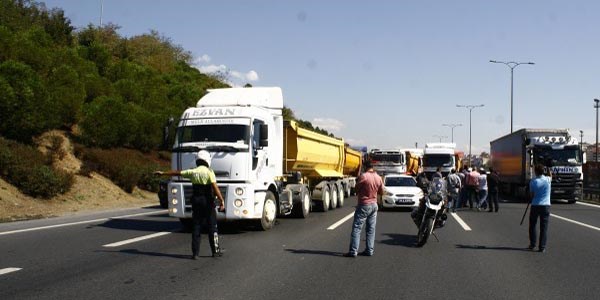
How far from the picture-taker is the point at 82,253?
10422mm

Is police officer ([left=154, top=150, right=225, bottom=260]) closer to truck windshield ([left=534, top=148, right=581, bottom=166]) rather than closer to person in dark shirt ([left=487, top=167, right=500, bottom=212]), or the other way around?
person in dark shirt ([left=487, top=167, right=500, bottom=212])

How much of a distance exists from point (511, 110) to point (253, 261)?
4682 cm

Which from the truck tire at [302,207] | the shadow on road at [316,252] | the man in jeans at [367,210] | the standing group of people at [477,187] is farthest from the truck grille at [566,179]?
the shadow on road at [316,252]

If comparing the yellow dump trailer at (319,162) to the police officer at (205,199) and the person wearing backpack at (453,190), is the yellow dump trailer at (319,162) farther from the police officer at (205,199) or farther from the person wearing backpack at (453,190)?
the police officer at (205,199)

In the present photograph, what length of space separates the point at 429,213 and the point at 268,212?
4.24 m

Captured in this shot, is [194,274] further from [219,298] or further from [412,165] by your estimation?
[412,165]

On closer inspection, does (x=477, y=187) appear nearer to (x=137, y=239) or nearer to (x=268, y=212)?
(x=268, y=212)

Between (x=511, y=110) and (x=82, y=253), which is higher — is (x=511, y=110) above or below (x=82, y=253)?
above

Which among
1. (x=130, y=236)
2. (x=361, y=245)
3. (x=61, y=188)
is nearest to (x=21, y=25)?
(x=61, y=188)

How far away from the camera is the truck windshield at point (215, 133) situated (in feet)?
45.5

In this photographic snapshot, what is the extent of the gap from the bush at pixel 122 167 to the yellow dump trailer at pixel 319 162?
978 cm

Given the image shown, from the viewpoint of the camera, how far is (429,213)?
12.1 m

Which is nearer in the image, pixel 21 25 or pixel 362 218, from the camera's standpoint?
pixel 362 218

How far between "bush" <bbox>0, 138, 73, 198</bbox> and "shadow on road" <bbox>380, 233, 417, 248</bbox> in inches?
539
